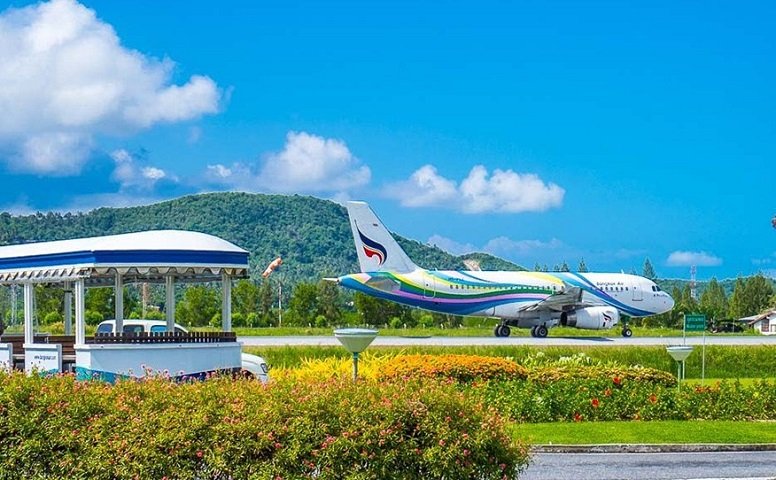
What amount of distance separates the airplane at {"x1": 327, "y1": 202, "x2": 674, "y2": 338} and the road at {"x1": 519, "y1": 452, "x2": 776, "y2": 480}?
2899 centimetres

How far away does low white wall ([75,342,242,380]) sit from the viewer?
59.9 ft

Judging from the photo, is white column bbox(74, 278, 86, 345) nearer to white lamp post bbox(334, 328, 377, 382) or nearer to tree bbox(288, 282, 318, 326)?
white lamp post bbox(334, 328, 377, 382)

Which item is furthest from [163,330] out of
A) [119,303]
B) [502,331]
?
[502,331]

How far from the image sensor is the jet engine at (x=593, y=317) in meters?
48.0

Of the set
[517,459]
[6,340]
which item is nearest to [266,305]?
[6,340]

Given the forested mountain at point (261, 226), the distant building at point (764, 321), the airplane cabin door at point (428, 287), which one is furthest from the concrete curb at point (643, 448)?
the forested mountain at point (261, 226)

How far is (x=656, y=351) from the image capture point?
118ft

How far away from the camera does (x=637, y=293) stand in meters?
51.0

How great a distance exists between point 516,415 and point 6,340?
37.2 ft

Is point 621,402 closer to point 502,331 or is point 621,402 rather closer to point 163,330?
point 163,330

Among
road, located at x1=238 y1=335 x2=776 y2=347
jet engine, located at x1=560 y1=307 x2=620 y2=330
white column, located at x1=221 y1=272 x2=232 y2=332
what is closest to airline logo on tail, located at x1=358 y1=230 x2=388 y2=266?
road, located at x1=238 y1=335 x2=776 y2=347

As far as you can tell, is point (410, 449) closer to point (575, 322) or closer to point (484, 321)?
point (575, 322)

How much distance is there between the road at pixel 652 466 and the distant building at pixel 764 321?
86.8 meters

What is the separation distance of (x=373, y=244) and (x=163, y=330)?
20.6 metres
